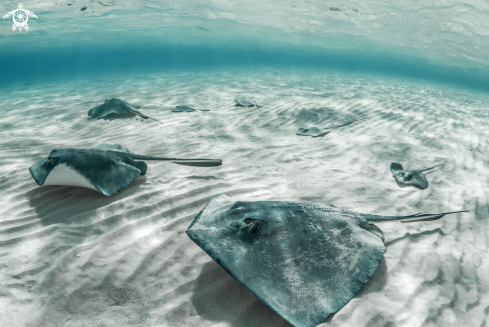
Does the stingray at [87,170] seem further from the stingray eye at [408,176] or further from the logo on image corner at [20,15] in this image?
the logo on image corner at [20,15]

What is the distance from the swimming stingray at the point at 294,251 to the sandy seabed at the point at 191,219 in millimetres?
380

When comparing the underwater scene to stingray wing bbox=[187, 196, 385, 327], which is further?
the underwater scene

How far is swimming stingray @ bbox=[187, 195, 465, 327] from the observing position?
1.91 metres

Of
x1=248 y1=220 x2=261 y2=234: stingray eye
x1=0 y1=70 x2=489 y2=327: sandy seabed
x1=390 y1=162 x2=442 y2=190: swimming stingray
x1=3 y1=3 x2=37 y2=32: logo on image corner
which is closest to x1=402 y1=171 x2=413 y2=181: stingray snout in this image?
x1=390 y1=162 x2=442 y2=190: swimming stingray

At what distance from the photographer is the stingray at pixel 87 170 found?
3.48 meters

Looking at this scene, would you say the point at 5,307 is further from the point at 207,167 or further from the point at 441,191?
the point at 441,191

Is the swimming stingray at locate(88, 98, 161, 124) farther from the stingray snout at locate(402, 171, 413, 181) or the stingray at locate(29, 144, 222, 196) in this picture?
the stingray snout at locate(402, 171, 413, 181)

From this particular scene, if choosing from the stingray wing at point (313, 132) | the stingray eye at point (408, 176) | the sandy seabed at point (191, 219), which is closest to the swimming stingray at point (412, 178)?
the stingray eye at point (408, 176)

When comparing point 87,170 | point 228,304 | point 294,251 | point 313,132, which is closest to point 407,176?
point 313,132

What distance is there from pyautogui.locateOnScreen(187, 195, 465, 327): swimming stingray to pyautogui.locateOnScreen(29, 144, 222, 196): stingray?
5.66ft

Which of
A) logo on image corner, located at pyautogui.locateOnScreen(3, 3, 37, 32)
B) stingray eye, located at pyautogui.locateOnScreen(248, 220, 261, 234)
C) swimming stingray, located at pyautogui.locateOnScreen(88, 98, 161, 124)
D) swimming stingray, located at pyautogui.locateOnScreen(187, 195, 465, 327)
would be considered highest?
logo on image corner, located at pyautogui.locateOnScreen(3, 3, 37, 32)

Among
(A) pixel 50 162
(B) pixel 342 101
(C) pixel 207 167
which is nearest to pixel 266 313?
(C) pixel 207 167

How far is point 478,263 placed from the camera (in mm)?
3068

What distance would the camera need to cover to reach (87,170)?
3.56 metres
